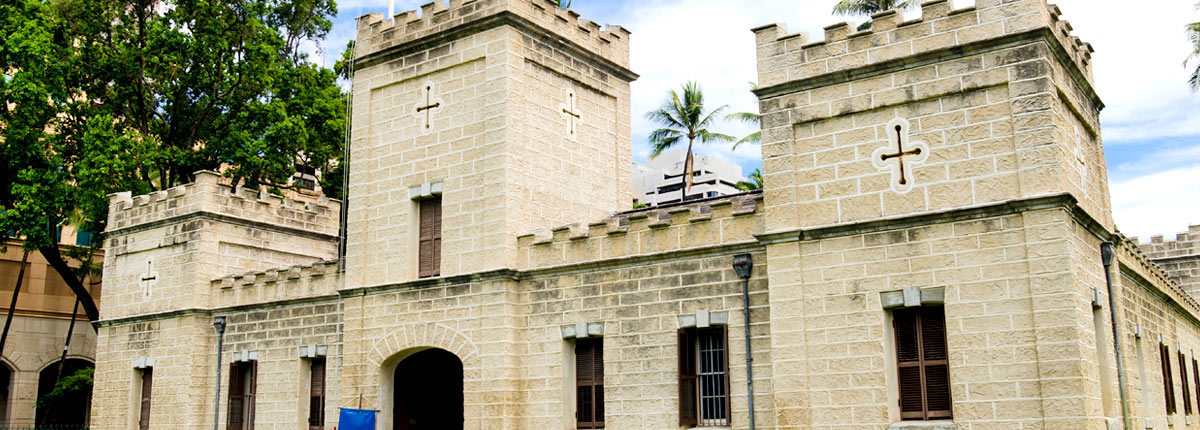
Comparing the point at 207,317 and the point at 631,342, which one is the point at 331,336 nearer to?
the point at 207,317

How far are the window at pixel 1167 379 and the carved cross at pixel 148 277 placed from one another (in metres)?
20.2

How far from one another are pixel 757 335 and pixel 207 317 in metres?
13.2

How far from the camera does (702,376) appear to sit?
15.3m

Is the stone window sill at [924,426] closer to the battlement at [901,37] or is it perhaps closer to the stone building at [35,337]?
the battlement at [901,37]

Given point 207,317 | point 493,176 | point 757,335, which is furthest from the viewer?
point 207,317

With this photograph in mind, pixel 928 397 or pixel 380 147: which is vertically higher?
pixel 380 147

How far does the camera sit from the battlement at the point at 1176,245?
25.4 meters

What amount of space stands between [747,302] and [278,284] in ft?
35.2

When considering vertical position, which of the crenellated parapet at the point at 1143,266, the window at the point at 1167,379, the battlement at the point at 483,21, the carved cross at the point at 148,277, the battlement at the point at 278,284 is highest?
the battlement at the point at 483,21

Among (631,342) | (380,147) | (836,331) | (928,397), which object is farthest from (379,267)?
(928,397)

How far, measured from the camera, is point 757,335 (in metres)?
14.6

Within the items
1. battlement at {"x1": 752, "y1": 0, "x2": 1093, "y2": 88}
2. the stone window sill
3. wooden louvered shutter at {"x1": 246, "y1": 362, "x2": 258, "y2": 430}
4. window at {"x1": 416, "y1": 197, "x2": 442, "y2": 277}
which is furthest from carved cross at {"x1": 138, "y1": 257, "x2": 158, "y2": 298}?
the stone window sill

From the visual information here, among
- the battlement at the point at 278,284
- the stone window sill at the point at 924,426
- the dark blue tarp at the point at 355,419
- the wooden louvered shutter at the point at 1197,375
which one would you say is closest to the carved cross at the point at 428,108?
the battlement at the point at 278,284

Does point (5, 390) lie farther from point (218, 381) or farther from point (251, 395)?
point (251, 395)
